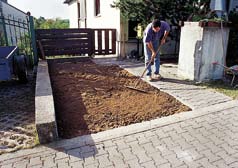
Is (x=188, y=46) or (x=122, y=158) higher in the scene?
(x=188, y=46)

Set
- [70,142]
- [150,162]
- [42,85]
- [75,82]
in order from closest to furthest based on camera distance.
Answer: [150,162], [70,142], [42,85], [75,82]

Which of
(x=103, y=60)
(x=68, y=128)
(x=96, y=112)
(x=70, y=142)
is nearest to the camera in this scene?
(x=70, y=142)

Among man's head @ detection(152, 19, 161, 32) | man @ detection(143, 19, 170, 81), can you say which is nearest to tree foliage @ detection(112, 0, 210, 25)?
man @ detection(143, 19, 170, 81)

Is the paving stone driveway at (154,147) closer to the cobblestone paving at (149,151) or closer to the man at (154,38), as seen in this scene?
the cobblestone paving at (149,151)

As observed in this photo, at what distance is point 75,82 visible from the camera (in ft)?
Answer: 18.5

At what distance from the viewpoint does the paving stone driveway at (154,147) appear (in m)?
2.67

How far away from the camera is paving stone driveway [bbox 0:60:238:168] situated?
2674mm

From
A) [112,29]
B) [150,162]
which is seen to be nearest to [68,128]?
[150,162]

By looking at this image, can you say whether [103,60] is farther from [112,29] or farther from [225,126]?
[225,126]

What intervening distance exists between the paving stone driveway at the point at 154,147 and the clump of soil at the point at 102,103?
241 millimetres

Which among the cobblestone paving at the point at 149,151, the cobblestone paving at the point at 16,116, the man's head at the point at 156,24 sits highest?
the man's head at the point at 156,24

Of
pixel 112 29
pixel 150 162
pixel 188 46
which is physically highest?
pixel 112 29

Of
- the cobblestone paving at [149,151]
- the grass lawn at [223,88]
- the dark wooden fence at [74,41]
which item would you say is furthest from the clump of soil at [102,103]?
the dark wooden fence at [74,41]

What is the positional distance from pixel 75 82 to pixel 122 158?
10.6 ft
